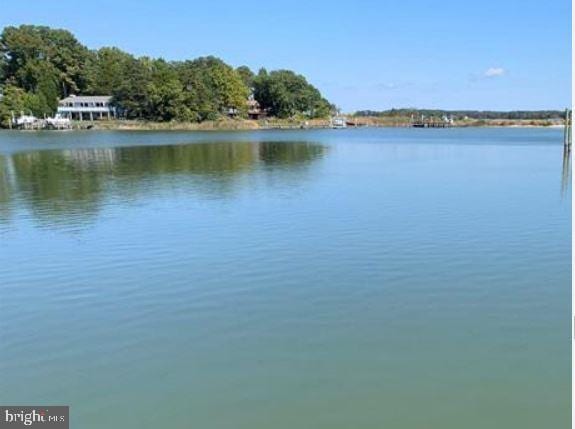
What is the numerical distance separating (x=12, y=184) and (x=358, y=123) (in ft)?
428

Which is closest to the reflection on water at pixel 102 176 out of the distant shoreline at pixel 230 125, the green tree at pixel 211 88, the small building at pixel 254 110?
the distant shoreline at pixel 230 125

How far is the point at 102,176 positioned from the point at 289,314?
57.5 feet

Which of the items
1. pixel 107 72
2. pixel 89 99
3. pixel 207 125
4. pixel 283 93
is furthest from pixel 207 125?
pixel 283 93

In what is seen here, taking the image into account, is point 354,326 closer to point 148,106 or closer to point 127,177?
point 127,177

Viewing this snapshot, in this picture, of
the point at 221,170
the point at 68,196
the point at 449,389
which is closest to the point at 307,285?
the point at 449,389

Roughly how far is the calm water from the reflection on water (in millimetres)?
903

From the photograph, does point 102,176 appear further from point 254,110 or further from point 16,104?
point 254,110

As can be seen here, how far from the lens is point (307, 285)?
8086mm

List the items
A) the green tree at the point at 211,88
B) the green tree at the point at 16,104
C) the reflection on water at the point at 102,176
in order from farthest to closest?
the green tree at the point at 211,88, the green tree at the point at 16,104, the reflection on water at the point at 102,176

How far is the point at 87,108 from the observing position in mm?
90875

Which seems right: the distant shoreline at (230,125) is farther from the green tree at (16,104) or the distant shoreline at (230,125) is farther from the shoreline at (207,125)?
the green tree at (16,104)
